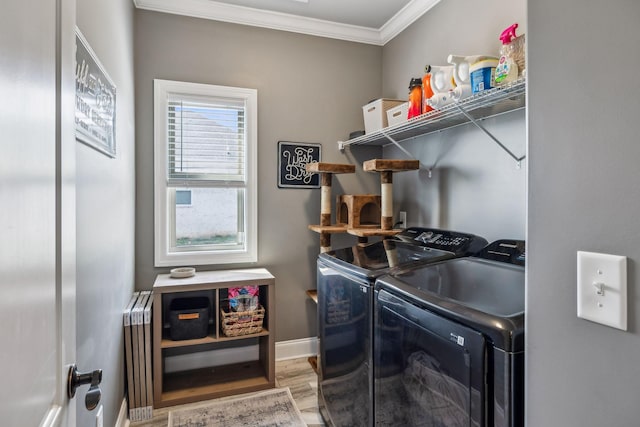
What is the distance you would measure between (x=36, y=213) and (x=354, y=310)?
1.28 meters

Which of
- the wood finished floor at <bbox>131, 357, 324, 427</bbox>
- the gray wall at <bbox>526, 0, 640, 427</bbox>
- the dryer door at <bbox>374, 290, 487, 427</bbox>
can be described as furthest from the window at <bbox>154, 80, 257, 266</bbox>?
the gray wall at <bbox>526, 0, 640, 427</bbox>

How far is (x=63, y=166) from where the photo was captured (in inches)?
28.7

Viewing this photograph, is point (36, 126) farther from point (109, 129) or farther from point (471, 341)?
point (109, 129)

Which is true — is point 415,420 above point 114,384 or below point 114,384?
above

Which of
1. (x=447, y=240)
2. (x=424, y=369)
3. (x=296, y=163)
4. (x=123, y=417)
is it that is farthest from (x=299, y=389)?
(x=296, y=163)

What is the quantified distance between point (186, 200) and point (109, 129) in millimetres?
1005

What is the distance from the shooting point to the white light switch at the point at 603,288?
53 centimetres

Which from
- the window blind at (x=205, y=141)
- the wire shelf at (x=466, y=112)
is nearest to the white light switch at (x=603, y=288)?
the wire shelf at (x=466, y=112)

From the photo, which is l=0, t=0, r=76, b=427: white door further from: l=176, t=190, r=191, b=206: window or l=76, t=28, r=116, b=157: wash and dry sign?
l=176, t=190, r=191, b=206: window

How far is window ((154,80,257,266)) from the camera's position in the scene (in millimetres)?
2570

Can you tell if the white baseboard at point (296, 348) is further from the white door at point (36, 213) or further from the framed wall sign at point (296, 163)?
the white door at point (36, 213)

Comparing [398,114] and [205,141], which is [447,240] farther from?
[205,141]

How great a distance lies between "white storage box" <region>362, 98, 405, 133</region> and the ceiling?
2.17 ft

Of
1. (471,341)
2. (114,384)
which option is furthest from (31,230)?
(114,384)
